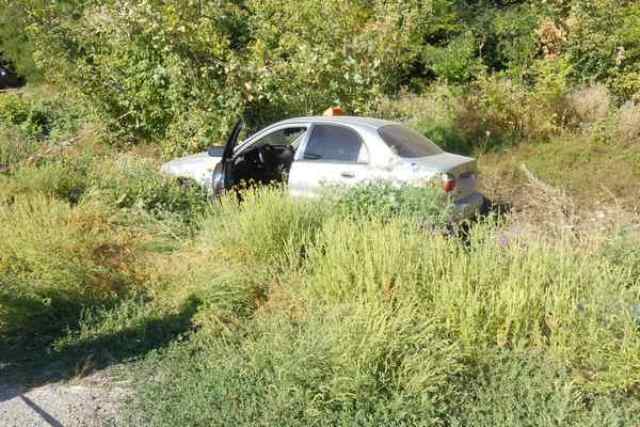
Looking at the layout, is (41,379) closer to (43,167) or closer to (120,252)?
(120,252)

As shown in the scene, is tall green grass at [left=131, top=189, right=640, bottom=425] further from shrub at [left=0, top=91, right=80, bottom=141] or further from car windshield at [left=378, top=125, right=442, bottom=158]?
shrub at [left=0, top=91, right=80, bottom=141]

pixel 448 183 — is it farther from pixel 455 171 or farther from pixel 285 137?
pixel 285 137

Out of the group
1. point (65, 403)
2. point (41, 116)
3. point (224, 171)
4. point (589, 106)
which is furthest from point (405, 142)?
point (41, 116)

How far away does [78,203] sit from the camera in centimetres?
721

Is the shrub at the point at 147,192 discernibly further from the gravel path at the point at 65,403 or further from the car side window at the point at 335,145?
the gravel path at the point at 65,403

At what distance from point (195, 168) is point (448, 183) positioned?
12.5ft

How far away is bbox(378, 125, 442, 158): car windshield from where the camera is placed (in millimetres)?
6793

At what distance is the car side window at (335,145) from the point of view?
22.7 feet

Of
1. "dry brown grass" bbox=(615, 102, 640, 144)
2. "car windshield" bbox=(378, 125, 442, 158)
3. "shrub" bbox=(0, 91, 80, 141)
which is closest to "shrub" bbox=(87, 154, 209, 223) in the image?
"car windshield" bbox=(378, 125, 442, 158)

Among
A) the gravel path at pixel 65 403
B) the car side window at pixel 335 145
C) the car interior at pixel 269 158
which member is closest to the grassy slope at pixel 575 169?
the car side window at pixel 335 145

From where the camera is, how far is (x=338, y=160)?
277 inches

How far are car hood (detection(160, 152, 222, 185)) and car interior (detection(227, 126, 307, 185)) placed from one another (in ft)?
1.36

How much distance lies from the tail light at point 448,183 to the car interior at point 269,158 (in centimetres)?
227

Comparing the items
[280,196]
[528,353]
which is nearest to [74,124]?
[280,196]
